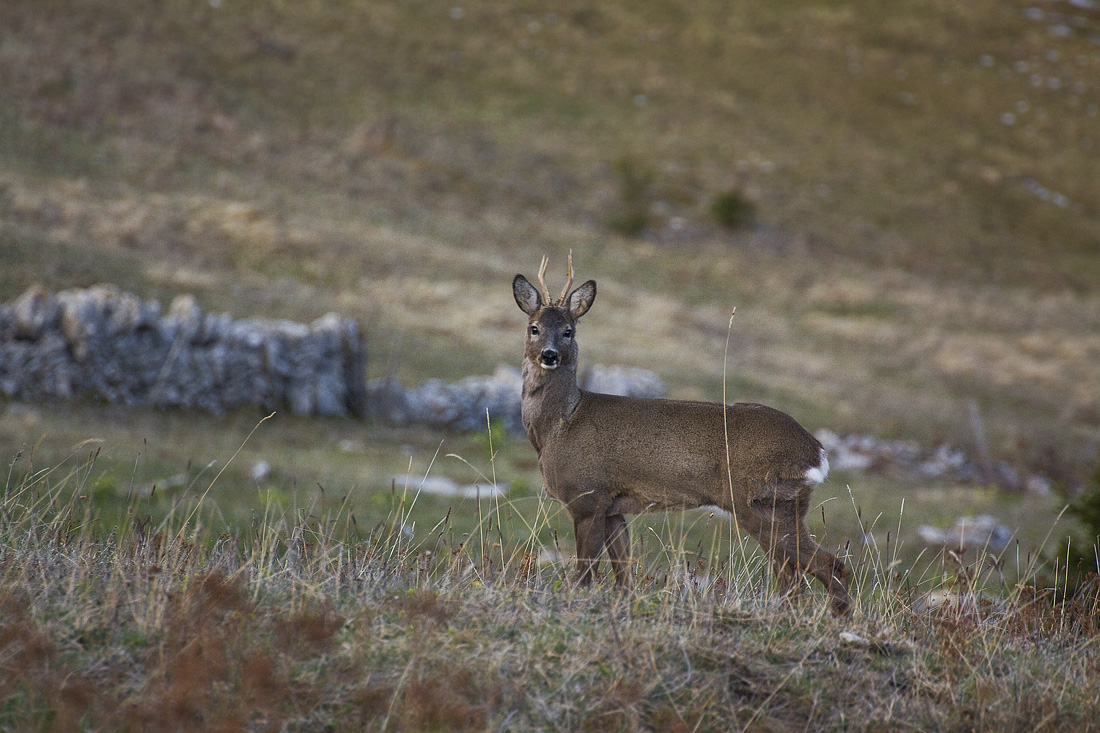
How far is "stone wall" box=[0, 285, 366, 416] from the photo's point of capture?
1442 cm

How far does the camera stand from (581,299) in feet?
23.9

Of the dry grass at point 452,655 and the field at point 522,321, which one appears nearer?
the dry grass at point 452,655

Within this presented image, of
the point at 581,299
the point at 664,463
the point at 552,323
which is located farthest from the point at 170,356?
the point at 664,463

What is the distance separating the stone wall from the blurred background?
658 mm

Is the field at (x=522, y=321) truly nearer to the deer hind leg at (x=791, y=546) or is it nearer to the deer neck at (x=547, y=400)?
the deer hind leg at (x=791, y=546)

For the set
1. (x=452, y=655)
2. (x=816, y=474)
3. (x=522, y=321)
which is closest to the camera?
(x=452, y=655)

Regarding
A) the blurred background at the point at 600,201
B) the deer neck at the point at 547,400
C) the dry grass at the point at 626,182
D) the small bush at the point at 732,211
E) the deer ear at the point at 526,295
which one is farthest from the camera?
the small bush at the point at 732,211

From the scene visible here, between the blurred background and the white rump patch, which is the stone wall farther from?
the white rump patch

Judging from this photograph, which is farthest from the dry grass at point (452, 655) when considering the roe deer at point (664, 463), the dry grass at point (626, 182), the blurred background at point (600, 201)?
the dry grass at point (626, 182)

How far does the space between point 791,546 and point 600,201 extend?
34567 mm

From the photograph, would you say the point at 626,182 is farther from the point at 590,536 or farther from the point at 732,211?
the point at 590,536

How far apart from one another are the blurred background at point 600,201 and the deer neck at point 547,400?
252 cm

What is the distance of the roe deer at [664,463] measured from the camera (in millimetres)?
5820

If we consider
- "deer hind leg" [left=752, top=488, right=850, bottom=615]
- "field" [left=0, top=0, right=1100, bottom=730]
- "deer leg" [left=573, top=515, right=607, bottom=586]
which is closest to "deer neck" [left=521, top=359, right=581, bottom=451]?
"field" [left=0, top=0, right=1100, bottom=730]
